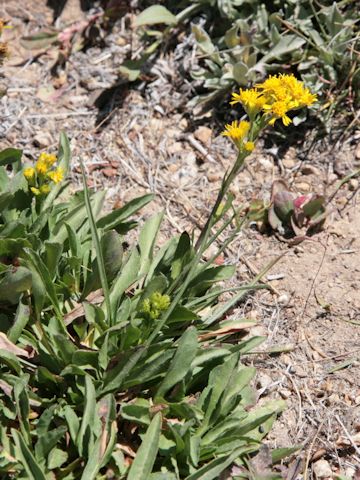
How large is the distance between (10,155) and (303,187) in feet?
5.14

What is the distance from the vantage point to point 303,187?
3.99m

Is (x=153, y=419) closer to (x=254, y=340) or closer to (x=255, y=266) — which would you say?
(x=254, y=340)

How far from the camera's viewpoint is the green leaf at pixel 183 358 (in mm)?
2787

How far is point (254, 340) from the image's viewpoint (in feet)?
10.2

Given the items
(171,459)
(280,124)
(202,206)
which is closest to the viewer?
(171,459)

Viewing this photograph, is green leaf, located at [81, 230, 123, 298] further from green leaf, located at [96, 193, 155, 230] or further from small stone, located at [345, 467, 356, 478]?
small stone, located at [345, 467, 356, 478]

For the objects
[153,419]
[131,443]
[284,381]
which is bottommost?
[284,381]

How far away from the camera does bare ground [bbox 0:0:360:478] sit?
3.25 meters

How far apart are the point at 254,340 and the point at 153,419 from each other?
62cm

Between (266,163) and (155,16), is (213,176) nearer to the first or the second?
(266,163)

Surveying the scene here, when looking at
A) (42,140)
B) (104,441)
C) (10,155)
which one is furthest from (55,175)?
(104,441)

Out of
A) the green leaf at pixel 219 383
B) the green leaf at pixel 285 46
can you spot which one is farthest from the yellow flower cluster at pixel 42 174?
the green leaf at pixel 285 46

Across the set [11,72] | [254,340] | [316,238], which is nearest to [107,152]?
[11,72]

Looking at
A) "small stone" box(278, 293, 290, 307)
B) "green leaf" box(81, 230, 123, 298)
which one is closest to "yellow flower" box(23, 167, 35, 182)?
"green leaf" box(81, 230, 123, 298)
